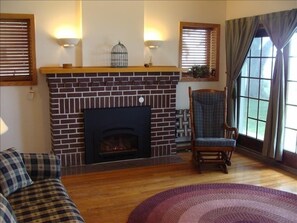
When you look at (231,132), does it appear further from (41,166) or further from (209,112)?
(41,166)

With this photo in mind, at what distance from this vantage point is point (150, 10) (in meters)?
4.98

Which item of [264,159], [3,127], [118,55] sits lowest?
[264,159]

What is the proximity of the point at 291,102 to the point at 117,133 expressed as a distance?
2401 millimetres

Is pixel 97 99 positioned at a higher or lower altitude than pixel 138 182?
higher

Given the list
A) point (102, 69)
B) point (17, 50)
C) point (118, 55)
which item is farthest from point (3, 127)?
point (118, 55)

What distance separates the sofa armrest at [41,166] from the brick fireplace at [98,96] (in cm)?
140

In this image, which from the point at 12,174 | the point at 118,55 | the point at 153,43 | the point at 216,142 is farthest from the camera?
the point at 153,43

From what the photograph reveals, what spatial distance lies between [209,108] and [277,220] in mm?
2056

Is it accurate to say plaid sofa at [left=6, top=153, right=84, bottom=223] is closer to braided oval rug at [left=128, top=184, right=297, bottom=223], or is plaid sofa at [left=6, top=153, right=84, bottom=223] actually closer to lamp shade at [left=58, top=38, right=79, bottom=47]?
braided oval rug at [left=128, top=184, right=297, bottom=223]

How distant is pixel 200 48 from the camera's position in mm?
5484

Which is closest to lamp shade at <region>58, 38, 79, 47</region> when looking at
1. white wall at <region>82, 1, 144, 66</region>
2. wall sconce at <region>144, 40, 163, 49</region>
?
white wall at <region>82, 1, 144, 66</region>

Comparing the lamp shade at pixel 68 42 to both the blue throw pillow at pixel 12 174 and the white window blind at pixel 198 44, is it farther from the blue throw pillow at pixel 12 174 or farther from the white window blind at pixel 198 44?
the blue throw pillow at pixel 12 174

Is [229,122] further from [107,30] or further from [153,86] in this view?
[107,30]

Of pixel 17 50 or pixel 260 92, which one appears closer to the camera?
pixel 17 50
